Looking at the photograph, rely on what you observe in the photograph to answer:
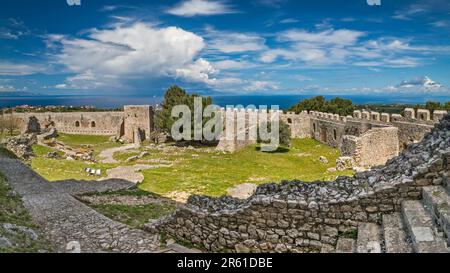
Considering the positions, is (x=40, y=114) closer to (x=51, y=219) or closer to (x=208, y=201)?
(x=51, y=219)

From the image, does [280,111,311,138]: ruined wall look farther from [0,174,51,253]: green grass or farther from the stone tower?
[0,174,51,253]: green grass

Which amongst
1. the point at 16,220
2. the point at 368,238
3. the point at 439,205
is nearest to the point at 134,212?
the point at 16,220

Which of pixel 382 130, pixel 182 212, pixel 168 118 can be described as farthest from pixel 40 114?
pixel 182 212

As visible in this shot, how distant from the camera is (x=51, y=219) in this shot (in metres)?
9.84

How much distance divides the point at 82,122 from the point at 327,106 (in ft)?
115

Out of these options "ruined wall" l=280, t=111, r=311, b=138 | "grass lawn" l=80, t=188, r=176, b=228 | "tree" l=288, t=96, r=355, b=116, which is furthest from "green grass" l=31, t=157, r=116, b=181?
"tree" l=288, t=96, r=355, b=116

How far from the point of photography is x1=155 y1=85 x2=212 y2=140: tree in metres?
36.0

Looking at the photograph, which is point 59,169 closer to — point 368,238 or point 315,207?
point 315,207

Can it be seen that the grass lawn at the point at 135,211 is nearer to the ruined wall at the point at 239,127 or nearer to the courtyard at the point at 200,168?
Result: the courtyard at the point at 200,168

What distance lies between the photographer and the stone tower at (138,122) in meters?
44.0

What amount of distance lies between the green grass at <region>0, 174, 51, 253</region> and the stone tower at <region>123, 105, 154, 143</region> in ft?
103

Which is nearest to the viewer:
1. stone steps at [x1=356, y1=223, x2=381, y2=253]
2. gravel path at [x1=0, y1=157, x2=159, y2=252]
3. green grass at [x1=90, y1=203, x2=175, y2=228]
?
stone steps at [x1=356, y1=223, x2=381, y2=253]

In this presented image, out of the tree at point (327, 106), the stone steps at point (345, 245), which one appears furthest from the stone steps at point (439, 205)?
the tree at point (327, 106)

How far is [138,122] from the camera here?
44.6 metres
